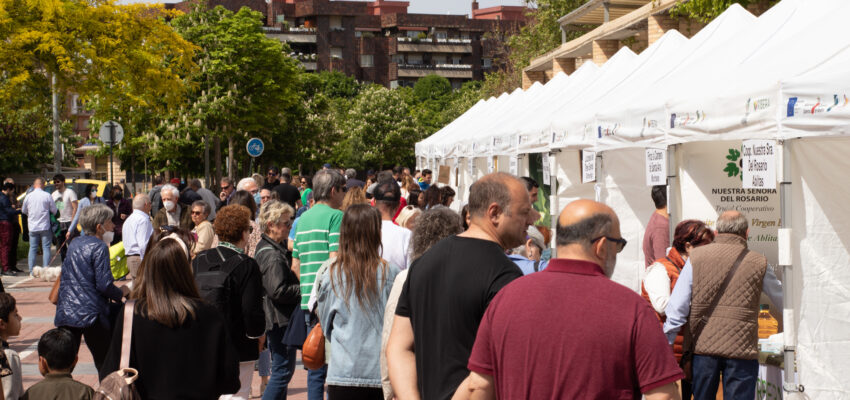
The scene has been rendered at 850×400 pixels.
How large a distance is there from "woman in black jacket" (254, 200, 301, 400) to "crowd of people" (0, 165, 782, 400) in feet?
0.04

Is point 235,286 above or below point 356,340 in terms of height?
above

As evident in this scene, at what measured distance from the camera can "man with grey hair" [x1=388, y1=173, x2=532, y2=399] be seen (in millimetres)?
3676

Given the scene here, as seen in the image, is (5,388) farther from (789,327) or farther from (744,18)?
(744,18)

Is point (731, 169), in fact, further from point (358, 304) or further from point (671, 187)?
point (358, 304)

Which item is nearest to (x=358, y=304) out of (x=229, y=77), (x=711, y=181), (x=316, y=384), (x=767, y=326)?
(x=316, y=384)

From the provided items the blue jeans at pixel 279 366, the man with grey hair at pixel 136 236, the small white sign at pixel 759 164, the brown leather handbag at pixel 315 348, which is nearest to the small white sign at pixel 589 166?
the small white sign at pixel 759 164

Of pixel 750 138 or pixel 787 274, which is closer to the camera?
pixel 787 274

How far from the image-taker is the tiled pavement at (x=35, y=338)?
357 inches

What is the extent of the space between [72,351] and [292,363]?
2.31 metres

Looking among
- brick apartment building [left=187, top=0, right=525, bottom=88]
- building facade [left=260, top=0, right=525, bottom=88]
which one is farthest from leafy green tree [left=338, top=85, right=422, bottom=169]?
building facade [left=260, top=0, right=525, bottom=88]

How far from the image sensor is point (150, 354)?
180 inches

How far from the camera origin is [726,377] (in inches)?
244

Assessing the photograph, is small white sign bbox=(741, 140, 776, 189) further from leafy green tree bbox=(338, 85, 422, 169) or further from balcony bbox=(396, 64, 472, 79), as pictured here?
balcony bbox=(396, 64, 472, 79)

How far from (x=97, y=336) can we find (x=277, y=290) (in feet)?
4.56
